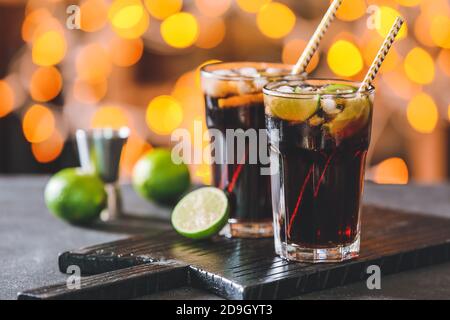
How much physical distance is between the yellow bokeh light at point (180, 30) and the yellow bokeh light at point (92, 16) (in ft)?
0.83

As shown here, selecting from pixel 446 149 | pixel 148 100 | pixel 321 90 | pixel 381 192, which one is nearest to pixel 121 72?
pixel 148 100

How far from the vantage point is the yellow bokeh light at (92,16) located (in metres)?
3.39

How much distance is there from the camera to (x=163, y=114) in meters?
3.52

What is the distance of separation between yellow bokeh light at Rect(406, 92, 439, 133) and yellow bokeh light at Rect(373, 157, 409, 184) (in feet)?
0.55

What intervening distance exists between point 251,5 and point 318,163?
218 cm

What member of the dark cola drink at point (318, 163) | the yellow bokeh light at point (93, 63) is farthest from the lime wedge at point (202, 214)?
the yellow bokeh light at point (93, 63)

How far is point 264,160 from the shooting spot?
4.66ft

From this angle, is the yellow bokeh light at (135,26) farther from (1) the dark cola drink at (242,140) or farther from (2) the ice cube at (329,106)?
(2) the ice cube at (329,106)

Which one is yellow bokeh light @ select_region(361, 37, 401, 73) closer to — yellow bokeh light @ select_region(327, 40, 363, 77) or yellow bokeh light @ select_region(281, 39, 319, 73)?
yellow bokeh light @ select_region(327, 40, 363, 77)

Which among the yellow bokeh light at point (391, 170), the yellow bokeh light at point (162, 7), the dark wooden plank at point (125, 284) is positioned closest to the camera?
the dark wooden plank at point (125, 284)

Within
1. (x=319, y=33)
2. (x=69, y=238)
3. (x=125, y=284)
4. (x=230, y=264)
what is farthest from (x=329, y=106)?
(x=69, y=238)

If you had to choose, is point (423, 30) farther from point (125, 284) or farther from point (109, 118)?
point (125, 284)

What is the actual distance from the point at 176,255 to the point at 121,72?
2.26 meters
